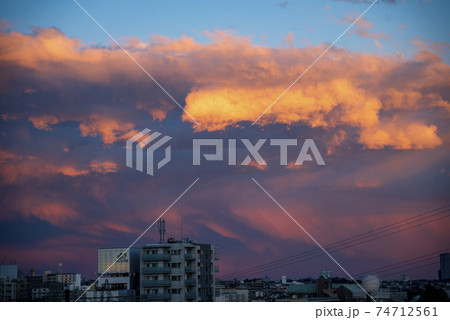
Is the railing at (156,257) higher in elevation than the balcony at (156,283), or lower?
higher

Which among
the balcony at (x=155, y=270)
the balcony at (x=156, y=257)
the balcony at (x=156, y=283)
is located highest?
the balcony at (x=156, y=257)

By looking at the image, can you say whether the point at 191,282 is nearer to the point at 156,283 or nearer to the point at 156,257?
the point at 156,283

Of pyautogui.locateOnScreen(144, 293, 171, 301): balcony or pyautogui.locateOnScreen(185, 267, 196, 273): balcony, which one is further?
pyautogui.locateOnScreen(185, 267, 196, 273): balcony

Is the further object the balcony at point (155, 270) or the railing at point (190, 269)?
the railing at point (190, 269)

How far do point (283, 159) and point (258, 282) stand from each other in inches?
576

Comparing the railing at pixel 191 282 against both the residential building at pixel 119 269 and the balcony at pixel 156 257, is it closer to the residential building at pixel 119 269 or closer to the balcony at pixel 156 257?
the balcony at pixel 156 257

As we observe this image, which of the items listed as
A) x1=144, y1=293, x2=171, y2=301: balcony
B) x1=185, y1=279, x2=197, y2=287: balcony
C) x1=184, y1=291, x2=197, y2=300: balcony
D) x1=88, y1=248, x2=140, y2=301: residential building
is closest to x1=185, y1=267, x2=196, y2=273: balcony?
x1=185, y1=279, x2=197, y2=287: balcony

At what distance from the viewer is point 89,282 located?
15367 mm

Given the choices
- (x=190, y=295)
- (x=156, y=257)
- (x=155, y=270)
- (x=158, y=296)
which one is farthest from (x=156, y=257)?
(x=190, y=295)

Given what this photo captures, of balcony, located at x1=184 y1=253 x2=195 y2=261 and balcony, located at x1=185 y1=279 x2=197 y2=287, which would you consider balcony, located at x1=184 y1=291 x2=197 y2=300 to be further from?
balcony, located at x1=184 y1=253 x2=195 y2=261

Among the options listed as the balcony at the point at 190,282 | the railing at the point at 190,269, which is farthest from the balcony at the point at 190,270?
the balcony at the point at 190,282
